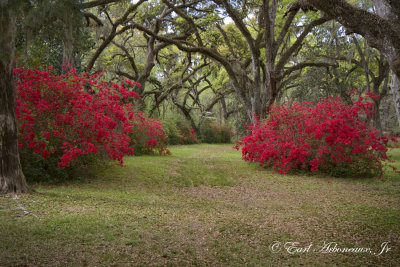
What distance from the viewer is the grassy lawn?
11.4ft

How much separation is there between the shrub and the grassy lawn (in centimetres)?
1711

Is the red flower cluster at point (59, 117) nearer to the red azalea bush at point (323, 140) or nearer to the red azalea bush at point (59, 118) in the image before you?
the red azalea bush at point (59, 118)

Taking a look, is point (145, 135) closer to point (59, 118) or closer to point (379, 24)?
point (59, 118)

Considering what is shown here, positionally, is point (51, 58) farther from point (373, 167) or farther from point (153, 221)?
point (373, 167)

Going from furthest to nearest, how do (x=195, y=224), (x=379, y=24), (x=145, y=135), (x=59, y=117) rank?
(x=145, y=135)
(x=59, y=117)
(x=195, y=224)
(x=379, y=24)

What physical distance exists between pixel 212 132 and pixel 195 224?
20599 millimetres

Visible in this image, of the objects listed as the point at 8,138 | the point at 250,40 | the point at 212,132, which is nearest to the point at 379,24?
the point at 8,138

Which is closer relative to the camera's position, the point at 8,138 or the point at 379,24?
the point at 379,24

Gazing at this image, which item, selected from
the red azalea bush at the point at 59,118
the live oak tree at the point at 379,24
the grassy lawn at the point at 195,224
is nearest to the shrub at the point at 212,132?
the grassy lawn at the point at 195,224

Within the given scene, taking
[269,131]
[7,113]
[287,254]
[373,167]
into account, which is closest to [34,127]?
[7,113]

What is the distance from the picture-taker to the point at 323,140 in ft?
30.4

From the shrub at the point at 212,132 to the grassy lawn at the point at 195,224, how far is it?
1711 centimetres

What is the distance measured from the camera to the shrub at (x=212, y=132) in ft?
82.0

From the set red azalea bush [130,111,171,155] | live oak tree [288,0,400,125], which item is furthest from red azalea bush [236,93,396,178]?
red azalea bush [130,111,171,155]
